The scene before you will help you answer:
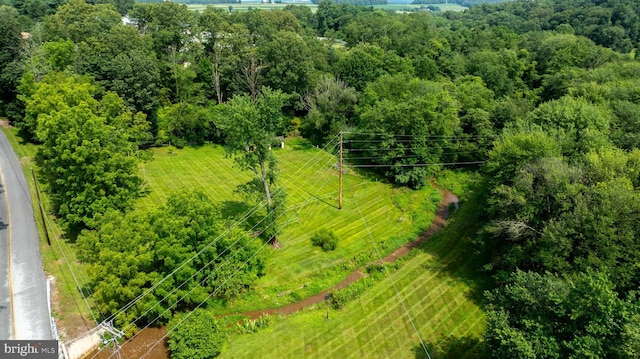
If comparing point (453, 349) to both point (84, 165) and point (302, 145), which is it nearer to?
point (84, 165)

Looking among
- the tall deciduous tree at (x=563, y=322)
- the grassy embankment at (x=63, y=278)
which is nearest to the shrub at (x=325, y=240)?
the tall deciduous tree at (x=563, y=322)

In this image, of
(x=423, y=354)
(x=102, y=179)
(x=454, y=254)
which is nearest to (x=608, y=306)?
(x=423, y=354)

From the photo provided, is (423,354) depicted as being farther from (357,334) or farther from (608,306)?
(608,306)

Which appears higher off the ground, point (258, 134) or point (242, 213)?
point (258, 134)

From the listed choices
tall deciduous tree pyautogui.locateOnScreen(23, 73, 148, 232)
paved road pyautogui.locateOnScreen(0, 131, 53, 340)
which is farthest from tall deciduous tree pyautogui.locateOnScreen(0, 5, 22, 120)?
tall deciduous tree pyautogui.locateOnScreen(23, 73, 148, 232)

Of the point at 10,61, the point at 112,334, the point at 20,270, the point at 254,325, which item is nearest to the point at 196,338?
the point at 254,325

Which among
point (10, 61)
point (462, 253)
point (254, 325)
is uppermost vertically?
point (10, 61)
